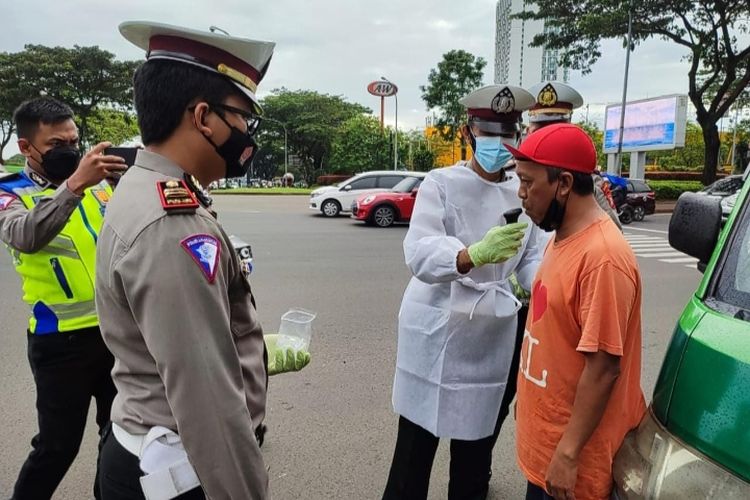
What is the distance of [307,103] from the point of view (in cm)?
5094

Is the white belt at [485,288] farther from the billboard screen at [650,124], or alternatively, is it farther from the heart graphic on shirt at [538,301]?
the billboard screen at [650,124]

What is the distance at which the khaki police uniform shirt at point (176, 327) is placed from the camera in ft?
3.30

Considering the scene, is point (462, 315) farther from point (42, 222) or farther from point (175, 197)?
point (42, 222)

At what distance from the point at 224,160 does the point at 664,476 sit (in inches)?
47.9

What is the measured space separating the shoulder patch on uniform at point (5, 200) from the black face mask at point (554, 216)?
1972mm

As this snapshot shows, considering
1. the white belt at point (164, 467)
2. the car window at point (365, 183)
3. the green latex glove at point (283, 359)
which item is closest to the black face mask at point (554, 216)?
the green latex glove at point (283, 359)

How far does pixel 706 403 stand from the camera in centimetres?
112

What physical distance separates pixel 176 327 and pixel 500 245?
1143 millimetres

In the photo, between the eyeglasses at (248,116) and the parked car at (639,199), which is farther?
the parked car at (639,199)

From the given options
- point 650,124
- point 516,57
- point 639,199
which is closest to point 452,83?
point 650,124

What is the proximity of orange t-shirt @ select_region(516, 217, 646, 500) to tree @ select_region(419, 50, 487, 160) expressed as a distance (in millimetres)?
29218

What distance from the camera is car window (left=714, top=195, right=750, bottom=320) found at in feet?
A: 4.24

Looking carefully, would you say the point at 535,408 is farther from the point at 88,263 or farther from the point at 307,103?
the point at 307,103

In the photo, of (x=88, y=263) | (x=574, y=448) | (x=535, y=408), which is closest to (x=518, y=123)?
(x=535, y=408)
